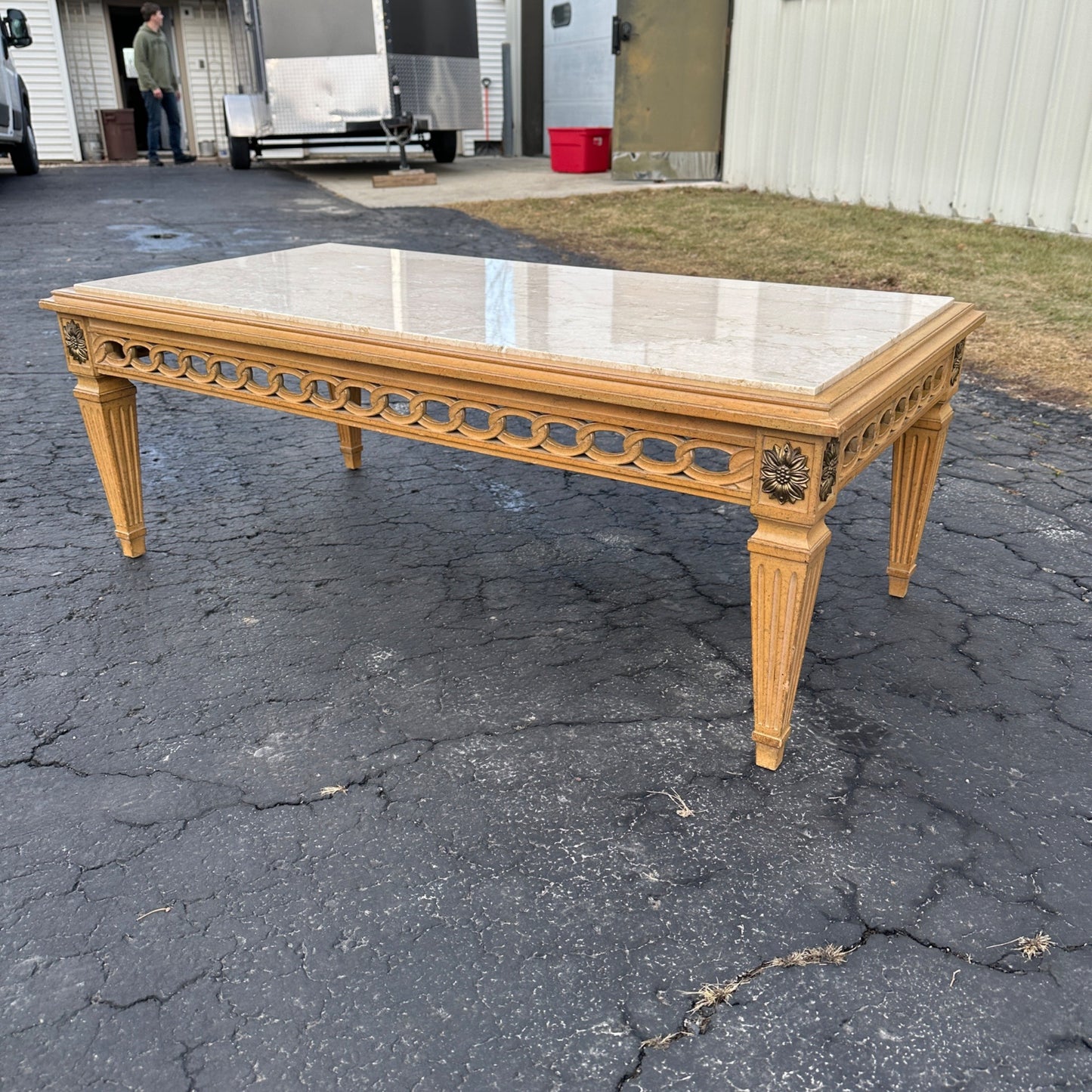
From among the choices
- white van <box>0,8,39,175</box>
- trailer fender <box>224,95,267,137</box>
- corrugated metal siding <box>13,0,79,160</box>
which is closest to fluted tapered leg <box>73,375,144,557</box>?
trailer fender <box>224,95,267,137</box>

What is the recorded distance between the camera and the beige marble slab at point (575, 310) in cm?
174

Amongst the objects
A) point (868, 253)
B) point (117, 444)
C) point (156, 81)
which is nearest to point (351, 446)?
point (117, 444)

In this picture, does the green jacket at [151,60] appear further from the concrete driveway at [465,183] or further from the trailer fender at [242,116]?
the trailer fender at [242,116]

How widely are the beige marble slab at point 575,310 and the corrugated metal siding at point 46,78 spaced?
45.4 ft

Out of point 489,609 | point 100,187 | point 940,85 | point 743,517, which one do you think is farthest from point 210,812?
point 100,187

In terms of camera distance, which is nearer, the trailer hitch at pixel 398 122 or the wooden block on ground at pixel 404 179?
the trailer hitch at pixel 398 122

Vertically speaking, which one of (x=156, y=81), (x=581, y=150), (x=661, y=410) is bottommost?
(x=581, y=150)

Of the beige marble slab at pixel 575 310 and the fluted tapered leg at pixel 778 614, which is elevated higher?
the beige marble slab at pixel 575 310

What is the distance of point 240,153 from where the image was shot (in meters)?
12.5

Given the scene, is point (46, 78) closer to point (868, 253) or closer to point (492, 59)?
point (492, 59)

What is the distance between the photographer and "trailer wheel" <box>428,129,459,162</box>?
1235cm

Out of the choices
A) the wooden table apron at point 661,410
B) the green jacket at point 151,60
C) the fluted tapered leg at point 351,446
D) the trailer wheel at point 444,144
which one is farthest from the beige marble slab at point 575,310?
the green jacket at point 151,60

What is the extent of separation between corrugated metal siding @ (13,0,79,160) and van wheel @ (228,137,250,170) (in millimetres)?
3372

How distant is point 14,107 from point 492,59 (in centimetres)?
676
